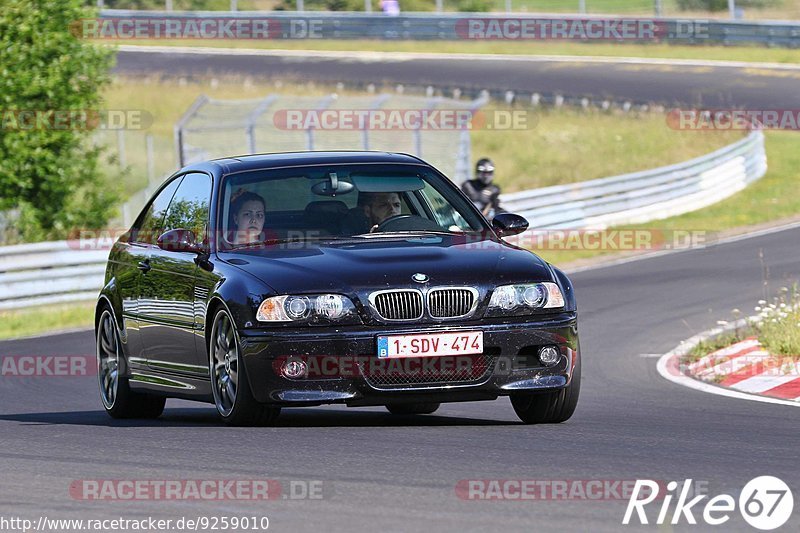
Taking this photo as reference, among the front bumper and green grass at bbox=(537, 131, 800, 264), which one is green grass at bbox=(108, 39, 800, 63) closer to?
green grass at bbox=(537, 131, 800, 264)

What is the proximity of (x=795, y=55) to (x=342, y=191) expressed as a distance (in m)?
41.6

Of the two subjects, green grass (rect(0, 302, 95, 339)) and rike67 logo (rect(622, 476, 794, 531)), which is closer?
rike67 logo (rect(622, 476, 794, 531))

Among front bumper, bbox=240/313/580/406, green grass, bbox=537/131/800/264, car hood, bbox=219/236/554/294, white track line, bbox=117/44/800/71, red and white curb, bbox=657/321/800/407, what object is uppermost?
car hood, bbox=219/236/554/294

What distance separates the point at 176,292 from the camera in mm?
9406

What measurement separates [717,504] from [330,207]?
12.3ft

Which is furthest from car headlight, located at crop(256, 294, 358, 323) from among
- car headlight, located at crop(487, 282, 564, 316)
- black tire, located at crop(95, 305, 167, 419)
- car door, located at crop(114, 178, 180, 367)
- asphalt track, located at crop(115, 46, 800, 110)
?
asphalt track, located at crop(115, 46, 800, 110)

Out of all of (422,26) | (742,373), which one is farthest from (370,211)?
(422,26)

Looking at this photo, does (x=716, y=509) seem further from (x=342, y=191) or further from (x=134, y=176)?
(x=134, y=176)

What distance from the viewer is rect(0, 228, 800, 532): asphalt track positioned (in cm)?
604

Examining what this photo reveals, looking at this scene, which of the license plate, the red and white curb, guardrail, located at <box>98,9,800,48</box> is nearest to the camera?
the license plate

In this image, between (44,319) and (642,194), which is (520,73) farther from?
(44,319)

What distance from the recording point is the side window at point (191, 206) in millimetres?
9508

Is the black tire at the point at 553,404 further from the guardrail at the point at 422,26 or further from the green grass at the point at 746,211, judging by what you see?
the guardrail at the point at 422,26

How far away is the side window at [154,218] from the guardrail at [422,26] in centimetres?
4220
